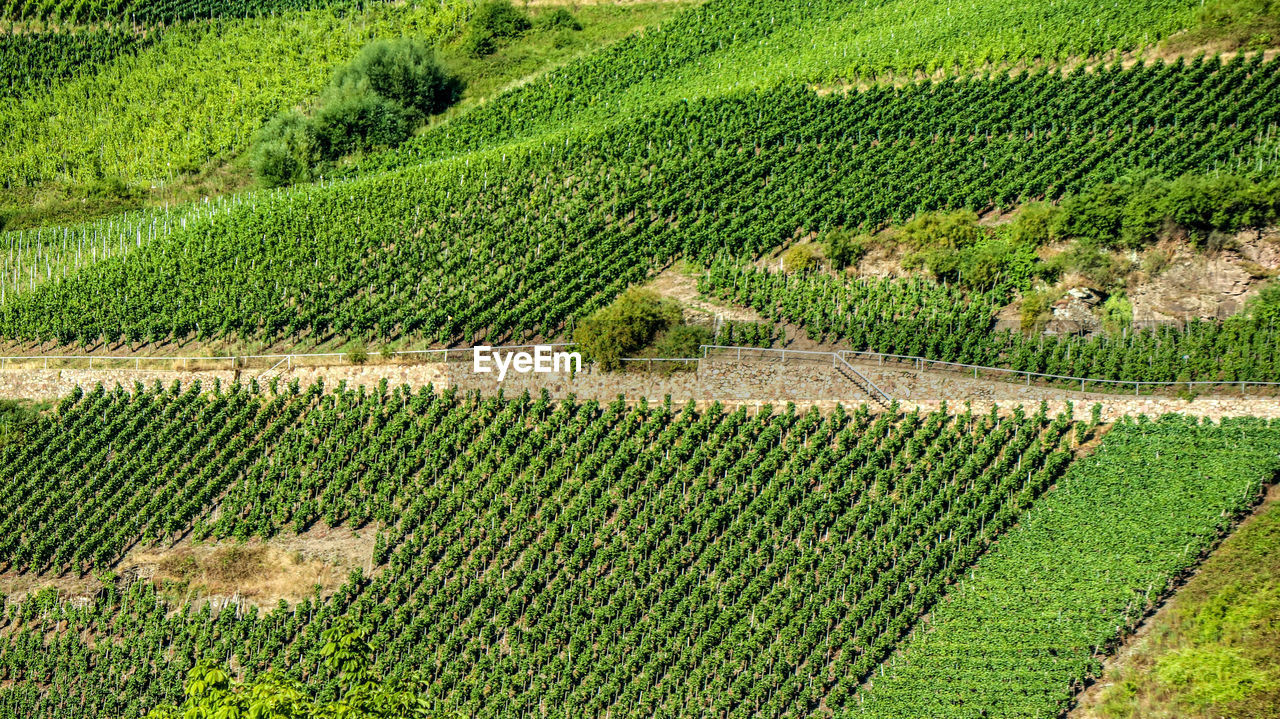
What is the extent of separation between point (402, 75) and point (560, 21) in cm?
1205

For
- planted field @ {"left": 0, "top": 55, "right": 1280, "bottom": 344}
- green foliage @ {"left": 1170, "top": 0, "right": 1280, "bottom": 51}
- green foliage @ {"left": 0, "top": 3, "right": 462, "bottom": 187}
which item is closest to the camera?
planted field @ {"left": 0, "top": 55, "right": 1280, "bottom": 344}

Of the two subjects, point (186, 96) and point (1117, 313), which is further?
point (186, 96)

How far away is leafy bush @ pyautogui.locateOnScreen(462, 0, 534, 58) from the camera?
67.4 metres

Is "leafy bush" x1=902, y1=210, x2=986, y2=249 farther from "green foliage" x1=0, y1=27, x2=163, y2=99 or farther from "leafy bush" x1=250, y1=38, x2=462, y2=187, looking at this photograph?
"green foliage" x1=0, y1=27, x2=163, y2=99

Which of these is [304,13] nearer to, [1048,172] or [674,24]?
[674,24]

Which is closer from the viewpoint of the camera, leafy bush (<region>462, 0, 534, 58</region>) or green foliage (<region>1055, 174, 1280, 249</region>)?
green foliage (<region>1055, 174, 1280, 249</region>)

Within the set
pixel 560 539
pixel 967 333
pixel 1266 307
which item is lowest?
pixel 560 539

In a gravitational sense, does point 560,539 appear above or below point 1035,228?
below

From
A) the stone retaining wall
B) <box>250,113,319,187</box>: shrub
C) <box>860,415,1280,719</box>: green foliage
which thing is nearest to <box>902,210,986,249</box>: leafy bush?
the stone retaining wall

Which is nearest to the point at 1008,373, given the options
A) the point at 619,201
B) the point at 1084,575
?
the point at 1084,575

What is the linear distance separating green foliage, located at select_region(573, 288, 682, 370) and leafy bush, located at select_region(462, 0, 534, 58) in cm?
3336

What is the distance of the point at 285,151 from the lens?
57531 mm

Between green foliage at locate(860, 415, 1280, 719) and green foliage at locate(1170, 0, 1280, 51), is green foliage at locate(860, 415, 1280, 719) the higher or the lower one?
the lower one

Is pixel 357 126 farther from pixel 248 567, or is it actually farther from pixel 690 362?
pixel 248 567
